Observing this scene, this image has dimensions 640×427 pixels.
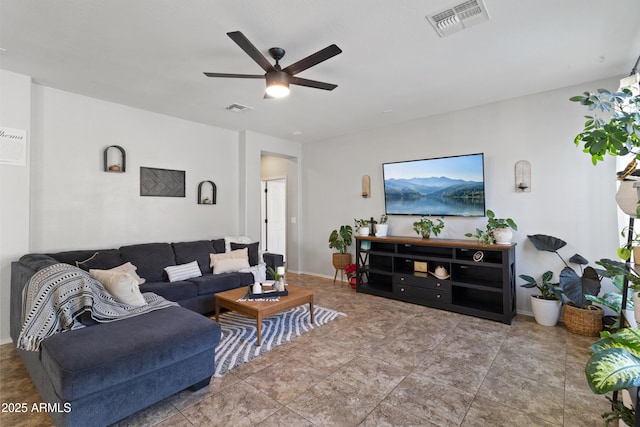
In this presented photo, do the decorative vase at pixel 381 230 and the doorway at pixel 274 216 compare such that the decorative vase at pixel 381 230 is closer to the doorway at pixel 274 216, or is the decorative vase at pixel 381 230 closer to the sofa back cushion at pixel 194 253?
the sofa back cushion at pixel 194 253

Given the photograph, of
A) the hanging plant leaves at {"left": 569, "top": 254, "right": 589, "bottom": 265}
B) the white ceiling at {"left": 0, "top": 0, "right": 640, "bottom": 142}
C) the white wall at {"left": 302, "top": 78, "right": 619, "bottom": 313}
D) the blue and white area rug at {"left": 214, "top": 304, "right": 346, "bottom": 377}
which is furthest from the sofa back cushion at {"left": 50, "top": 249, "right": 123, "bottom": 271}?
the hanging plant leaves at {"left": 569, "top": 254, "right": 589, "bottom": 265}

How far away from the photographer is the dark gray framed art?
13.7 ft

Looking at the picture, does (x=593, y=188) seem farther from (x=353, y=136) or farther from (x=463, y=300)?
(x=353, y=136)

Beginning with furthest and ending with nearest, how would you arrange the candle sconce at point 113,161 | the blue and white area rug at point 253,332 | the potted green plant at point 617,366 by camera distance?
the candle sconce at point 113,161, the blue and white area rug at point 253,332, the potted green plant at point 617,366

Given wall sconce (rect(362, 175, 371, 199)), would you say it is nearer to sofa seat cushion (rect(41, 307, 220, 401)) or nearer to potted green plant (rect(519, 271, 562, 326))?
potted green plant (rect(519, 271, 562, 326))

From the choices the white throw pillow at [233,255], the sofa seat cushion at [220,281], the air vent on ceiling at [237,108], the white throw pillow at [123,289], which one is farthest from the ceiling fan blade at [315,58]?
the white throw pillow at [233,255]

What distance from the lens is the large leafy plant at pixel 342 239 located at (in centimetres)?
529

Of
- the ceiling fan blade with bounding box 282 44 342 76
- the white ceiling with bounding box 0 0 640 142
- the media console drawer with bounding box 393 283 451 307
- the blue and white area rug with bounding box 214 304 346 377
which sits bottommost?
the blue and white area rug with bounding box 214 304 346 377

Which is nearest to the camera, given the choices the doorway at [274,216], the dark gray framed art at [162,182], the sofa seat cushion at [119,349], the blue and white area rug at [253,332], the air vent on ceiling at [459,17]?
the sofa seat cushion at [119,349]

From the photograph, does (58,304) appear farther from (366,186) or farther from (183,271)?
(366,186)

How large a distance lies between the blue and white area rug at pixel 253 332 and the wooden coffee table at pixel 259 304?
0.42ft

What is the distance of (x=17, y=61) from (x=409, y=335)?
15.6 ft

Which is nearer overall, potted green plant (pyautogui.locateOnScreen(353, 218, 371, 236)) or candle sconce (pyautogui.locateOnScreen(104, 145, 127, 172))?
candle sconce (pyautogui.locateOnScreen(104, 145, 127, 172))

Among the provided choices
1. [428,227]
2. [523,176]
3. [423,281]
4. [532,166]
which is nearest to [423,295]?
[423,281]
